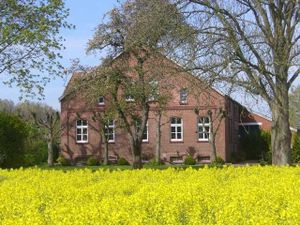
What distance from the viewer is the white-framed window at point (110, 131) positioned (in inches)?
1860

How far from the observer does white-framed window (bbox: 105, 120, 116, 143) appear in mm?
47250

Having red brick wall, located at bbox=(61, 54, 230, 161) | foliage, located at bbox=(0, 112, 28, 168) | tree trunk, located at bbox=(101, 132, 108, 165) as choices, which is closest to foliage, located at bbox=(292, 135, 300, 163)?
red brick wall, located at bbox=(61, 54, 230, 161)

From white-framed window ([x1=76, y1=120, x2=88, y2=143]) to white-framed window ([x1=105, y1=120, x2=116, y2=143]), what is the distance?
205 centimetres

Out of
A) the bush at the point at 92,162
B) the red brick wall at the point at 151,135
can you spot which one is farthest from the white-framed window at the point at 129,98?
the red brick wall at the point at 151,135

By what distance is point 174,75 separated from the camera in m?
20.5

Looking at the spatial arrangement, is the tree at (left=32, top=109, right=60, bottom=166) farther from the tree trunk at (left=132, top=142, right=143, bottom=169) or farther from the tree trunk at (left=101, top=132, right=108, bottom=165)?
the tree trunk at (left=132, top=142, right=143, bottom=169)

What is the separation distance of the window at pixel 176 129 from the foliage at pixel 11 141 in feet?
68.7

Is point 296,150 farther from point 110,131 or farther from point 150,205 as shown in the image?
point 150,205

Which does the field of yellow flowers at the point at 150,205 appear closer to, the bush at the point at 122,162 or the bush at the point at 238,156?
the bush at the point at 122,162

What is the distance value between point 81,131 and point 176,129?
25.6ft

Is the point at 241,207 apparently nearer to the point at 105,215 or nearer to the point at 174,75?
the point at 105,215

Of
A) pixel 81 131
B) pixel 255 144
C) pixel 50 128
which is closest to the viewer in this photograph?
pixel 50 128

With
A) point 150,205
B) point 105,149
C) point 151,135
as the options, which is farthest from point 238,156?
point 150,205

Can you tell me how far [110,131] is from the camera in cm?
4903
